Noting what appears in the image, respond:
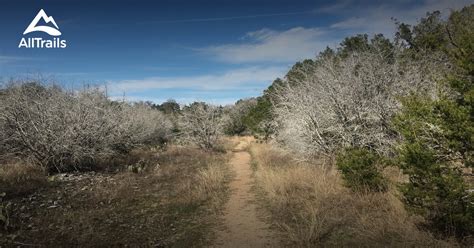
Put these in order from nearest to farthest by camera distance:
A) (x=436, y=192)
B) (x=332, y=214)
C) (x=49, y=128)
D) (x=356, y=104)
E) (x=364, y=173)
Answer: (x=436, y=192)
(x=332, y=214)
(x=364, y=173)
(x=356, y=104)
(x=49, y=128)

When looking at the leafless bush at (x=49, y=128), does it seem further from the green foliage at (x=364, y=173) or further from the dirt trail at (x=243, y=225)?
the green foliage at (x=364, y=173)

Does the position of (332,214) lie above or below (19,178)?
below

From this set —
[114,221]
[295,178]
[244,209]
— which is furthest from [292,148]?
[114,221]

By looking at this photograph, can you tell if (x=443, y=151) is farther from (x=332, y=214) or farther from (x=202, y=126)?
(x=202, y=126)

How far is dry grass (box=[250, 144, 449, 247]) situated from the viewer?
21.4 ft

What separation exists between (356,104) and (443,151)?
642cm

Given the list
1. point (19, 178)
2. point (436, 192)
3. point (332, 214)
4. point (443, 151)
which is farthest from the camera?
point (19, 178)

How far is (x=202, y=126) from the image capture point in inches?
1145

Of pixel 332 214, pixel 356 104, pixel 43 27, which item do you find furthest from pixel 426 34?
pixel 43 27

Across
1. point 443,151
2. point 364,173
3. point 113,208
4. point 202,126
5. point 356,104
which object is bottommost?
point 113,208

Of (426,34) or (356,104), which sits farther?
(426,34)

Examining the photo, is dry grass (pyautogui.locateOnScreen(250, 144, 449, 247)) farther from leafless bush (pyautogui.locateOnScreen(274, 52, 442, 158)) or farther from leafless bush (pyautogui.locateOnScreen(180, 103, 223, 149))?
leafless bush (pyautogui.locateOnScreen(180, 103, 223, 149))

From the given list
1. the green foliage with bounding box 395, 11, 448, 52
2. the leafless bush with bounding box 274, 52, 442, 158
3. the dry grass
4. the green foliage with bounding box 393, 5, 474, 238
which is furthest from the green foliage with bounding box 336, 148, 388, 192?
the green foliage with bounding box 395, 11, 448, 52

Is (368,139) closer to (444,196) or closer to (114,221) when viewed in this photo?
(444,196)
